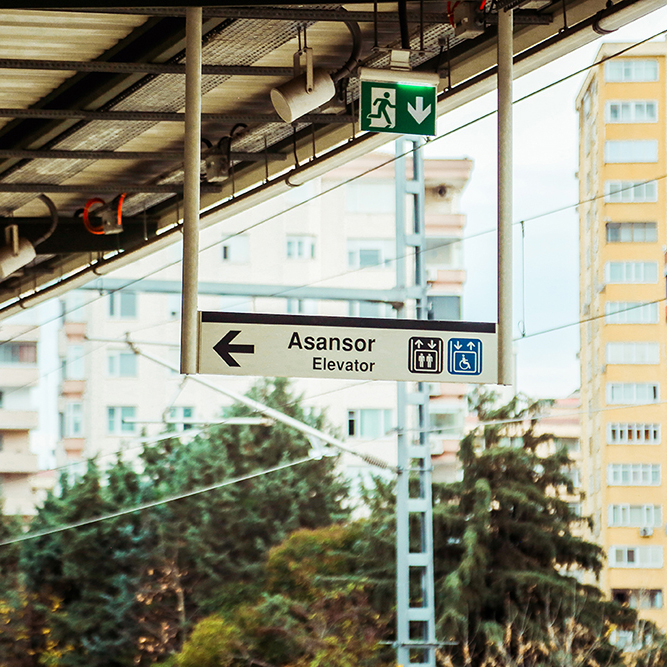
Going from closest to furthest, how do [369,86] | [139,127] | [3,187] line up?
[369,86]
[139,127]
[3,187]

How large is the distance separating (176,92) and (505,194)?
197 cm

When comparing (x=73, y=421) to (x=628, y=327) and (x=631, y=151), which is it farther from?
(x=631, y=151)

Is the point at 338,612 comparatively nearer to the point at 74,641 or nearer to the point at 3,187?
the point at 74,641

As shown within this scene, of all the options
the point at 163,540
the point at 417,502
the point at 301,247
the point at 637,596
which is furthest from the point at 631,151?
the point at 417,502

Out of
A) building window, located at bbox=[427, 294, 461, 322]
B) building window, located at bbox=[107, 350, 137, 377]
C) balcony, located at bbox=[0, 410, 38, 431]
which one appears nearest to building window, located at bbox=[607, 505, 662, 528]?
building window, located at bbox=[427, 294, 461, 322]

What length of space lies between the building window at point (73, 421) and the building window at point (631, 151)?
16.2 m

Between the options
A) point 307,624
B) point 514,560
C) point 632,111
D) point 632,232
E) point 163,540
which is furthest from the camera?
point 632,111

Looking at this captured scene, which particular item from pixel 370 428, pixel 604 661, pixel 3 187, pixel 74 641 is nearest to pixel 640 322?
pixel 370 428

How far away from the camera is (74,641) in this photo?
27.3 meters

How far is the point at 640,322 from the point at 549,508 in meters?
9.91

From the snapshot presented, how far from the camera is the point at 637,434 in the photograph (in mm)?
32969

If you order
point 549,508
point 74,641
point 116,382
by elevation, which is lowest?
point 74,641

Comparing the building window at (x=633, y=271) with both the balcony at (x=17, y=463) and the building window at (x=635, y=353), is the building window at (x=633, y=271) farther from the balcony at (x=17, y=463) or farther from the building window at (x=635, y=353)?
the balcony at (x=17, y=463)

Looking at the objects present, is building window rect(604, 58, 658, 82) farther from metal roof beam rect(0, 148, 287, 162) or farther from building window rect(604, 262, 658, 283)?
metal roof beam rect(0, 148, 287, 162)
